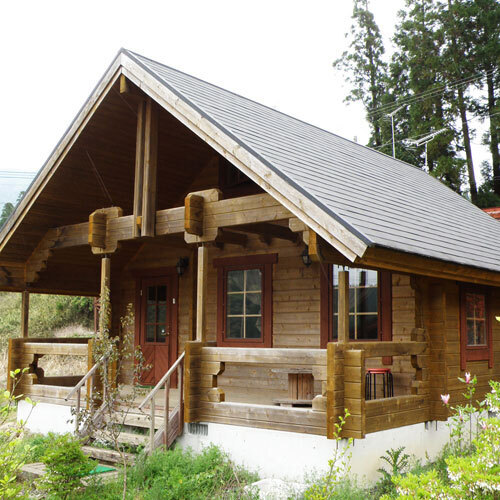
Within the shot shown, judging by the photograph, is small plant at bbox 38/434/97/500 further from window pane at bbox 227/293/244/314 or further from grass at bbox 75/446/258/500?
window pane at bbox 227/293/244/314

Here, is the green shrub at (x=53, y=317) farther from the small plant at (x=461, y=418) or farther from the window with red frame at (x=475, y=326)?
the small plant at (x=461, y=418)

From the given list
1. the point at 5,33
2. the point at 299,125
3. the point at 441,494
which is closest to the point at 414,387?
the point at 441,494

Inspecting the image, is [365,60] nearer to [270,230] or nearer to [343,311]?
[270,230]

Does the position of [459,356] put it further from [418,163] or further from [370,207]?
[418,163]

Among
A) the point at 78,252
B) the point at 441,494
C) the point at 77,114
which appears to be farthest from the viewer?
the point at 78,252

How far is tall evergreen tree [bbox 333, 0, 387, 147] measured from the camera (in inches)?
1266

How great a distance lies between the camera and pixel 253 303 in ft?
36.4

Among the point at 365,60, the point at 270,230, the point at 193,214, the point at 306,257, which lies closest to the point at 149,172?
the point at 193,214

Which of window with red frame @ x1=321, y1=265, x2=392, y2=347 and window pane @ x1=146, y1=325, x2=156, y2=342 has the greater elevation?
window with red frame @ x1=321, y1=265, x2=392, y2=347

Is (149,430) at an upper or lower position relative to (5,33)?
lower

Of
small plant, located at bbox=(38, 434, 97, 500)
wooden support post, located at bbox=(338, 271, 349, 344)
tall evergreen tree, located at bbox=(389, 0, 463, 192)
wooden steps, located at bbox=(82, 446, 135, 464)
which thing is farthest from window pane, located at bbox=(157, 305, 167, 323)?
tall evergreen tree, located at bbox=(389, 0, 463, 192)

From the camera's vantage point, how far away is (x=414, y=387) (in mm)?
8672

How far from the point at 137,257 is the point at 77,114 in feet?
12.4

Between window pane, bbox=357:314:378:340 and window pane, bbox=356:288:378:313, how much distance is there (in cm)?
10
